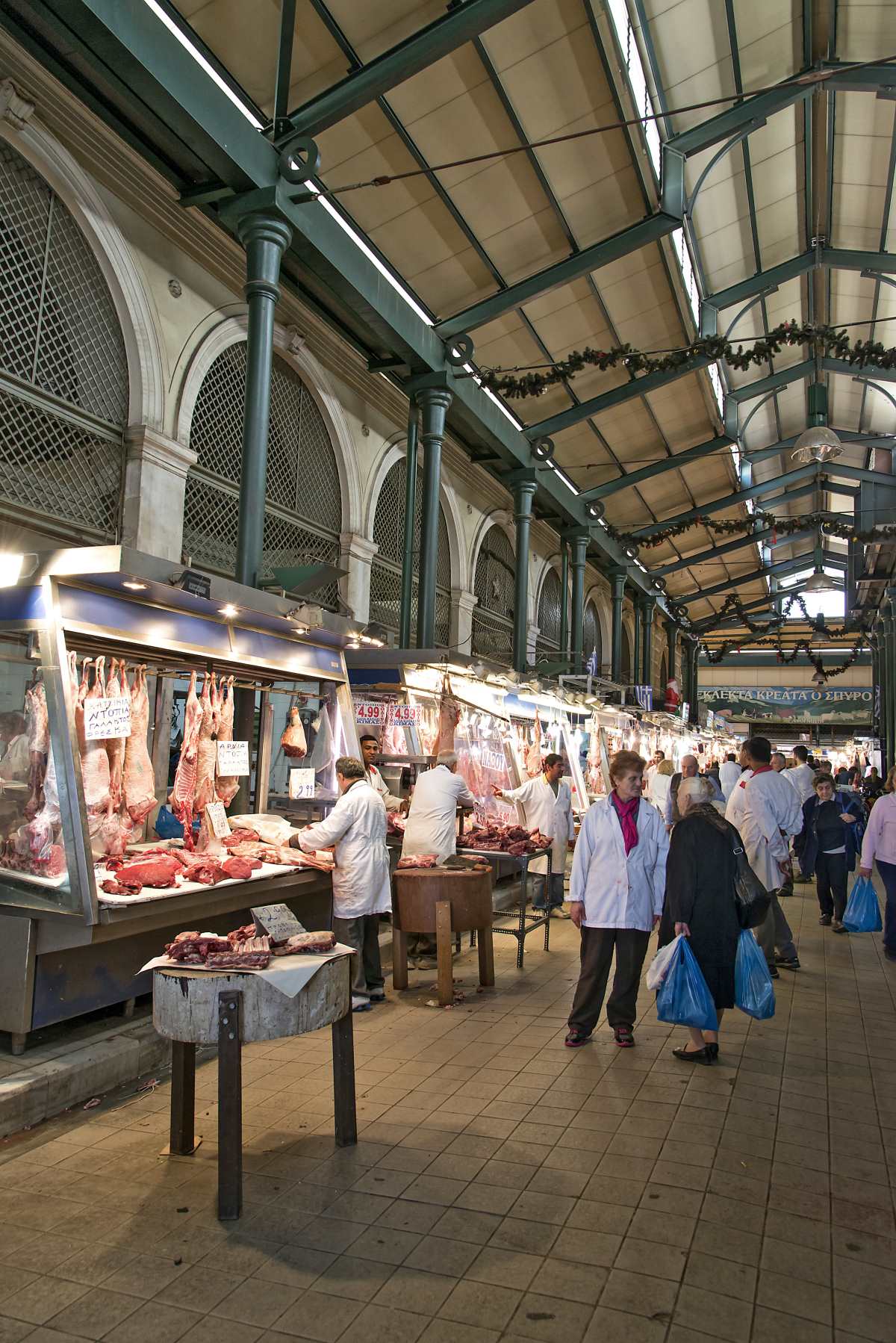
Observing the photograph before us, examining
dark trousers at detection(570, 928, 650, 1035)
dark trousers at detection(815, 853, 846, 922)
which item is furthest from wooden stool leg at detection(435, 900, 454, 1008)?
dark trousers at detection(815, 853, 846, 922)

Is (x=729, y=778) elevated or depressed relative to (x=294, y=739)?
depressed

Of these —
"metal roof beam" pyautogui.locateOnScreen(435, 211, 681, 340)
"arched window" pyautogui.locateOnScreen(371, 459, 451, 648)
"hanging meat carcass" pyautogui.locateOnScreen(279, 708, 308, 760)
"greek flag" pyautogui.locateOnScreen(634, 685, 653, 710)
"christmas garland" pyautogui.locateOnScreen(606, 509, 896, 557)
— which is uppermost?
"metal roof beam" pyautogui.locateOnScreen(435, 211, 681, 340)

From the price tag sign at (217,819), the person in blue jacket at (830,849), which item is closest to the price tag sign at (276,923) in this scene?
the price tag sign at (217,819)

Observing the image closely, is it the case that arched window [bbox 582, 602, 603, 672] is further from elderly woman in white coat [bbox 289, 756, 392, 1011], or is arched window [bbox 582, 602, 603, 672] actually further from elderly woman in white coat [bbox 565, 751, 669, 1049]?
elderly woman in white coat [bbox 565, 751, 669, 1049]

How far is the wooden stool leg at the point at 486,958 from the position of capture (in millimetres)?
6574

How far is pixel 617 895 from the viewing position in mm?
5340

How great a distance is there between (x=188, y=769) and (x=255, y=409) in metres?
3.47

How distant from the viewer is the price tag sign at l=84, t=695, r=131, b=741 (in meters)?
5.01

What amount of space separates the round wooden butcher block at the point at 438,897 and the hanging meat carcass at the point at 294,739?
1.42 m

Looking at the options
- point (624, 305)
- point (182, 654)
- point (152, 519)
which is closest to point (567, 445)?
point (624, 305)

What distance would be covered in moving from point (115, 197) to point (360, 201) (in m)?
2.63

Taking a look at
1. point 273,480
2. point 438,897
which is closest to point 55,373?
point 273,480

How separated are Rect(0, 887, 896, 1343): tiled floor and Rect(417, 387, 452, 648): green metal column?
6918mm

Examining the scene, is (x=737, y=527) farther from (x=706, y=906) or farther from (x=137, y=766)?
(x=137, y=766)
